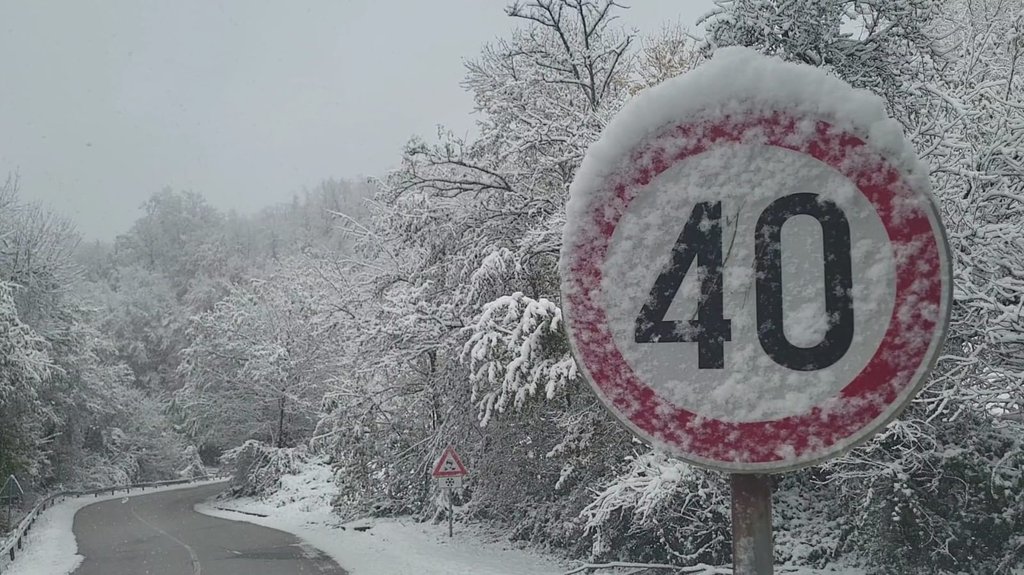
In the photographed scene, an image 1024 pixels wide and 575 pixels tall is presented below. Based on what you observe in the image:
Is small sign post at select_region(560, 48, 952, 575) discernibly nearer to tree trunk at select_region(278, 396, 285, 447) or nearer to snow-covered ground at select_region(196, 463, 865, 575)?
snow-covered ground at select_region(196, 463, 865, 575)

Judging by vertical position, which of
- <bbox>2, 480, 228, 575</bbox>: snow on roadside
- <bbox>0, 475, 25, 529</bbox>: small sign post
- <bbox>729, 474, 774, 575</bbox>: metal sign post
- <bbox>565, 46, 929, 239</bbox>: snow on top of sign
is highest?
<bbox>565, 46, 929, 239</bbox>: snow on top of sign

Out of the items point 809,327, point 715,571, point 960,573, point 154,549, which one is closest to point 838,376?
point 809,327

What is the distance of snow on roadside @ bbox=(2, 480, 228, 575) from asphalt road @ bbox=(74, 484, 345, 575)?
11.2 inches

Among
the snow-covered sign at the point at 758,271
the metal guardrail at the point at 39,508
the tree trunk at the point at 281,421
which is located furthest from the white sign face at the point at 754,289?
the tree trunk at the point at 281,421

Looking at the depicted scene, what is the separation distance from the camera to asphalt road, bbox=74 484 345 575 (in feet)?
49.3

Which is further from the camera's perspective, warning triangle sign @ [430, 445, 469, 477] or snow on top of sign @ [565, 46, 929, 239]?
warning triangle sign @ [430, 445, 469, 477]

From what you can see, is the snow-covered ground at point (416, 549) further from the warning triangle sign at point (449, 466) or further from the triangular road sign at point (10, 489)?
the triangular road sign at point (10, 489)

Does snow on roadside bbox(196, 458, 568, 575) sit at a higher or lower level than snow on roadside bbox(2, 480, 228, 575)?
higher

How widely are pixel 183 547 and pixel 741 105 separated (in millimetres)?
20216

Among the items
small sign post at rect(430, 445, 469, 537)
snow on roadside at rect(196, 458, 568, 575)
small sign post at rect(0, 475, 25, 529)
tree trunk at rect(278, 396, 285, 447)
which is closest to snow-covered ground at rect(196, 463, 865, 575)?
snow on roadside at rect(196, 458, 568, 575)

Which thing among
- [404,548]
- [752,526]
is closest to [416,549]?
[404,548]

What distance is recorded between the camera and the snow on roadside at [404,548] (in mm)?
12930

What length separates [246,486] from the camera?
108 feet

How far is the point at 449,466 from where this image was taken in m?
13.8
